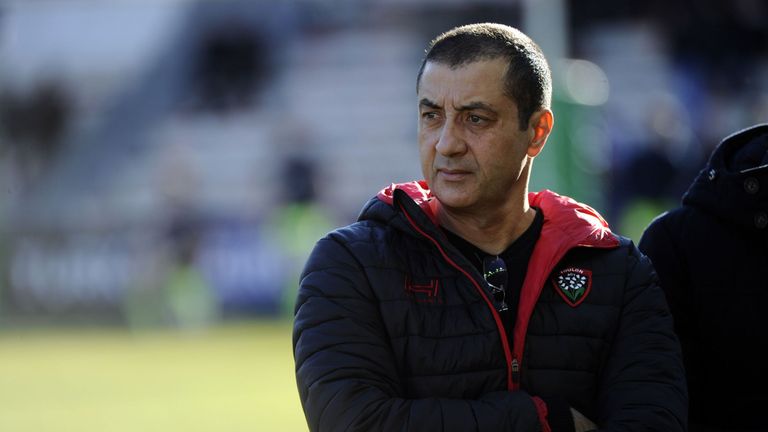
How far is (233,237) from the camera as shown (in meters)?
17.6

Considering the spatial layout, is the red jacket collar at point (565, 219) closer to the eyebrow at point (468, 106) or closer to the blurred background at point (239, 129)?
the eyebrow at point (468, 106)

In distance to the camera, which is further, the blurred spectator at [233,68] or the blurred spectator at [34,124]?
the blurred spectator at [34,124]

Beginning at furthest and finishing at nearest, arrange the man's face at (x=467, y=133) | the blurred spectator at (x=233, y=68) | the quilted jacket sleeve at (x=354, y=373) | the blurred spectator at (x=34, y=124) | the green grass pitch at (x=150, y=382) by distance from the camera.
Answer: the blurred spectator at (x=34, y=124), the blurred spectator at (x=233, y=68), the green grass pitch at (x=150, y=382), the man's face at (x=467, y=133), the quilted jacket sleeve at (x=354, y=373)

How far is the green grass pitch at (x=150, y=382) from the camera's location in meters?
8.05

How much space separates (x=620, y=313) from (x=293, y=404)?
19.8 feet

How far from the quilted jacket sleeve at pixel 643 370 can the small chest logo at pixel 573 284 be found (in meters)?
0.09

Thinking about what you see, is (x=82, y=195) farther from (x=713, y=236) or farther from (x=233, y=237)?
(x=713, y=236)

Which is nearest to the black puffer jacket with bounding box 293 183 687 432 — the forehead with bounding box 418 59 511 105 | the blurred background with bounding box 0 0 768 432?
the forehead with bounding box 418 59 511 105

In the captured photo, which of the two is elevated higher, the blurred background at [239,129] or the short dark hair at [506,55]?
the short dark hair at [506,55]

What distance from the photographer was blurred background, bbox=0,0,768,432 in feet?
53.2

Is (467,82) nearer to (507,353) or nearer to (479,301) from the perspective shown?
(479,301)

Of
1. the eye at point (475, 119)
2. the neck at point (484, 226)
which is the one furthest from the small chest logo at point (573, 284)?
the eye at point (475, 119)

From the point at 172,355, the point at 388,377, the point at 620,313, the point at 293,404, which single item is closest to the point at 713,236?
the point at 620,313

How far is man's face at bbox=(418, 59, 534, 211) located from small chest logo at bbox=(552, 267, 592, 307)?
0.24 metres
